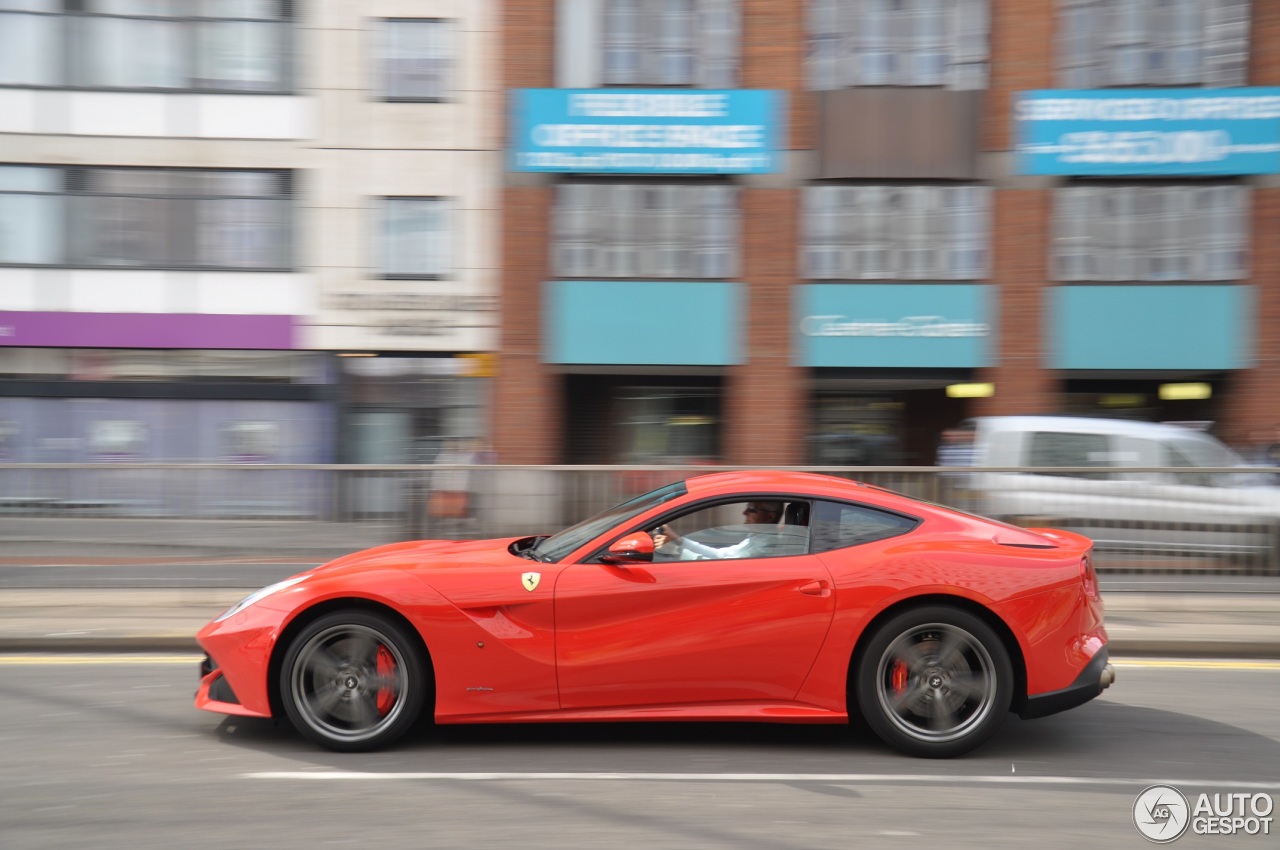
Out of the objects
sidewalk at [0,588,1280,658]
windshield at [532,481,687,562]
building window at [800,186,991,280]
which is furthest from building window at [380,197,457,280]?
windshield at [532,481,687,562]

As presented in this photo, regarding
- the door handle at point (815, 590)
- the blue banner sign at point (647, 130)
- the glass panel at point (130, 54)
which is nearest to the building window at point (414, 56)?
the blue banner sign at point (647, 130)

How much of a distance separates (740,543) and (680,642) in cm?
56

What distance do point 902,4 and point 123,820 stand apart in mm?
17527

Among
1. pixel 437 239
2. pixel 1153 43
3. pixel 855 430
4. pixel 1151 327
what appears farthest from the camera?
pixel 855 430

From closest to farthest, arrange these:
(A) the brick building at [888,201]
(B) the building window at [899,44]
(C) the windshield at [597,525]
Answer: (C) the windshield at [597,525], (A) the brick building at [888,201], (B) the building window at [899,44]

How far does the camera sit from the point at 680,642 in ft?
15.9

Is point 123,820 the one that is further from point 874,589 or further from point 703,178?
point 703,178

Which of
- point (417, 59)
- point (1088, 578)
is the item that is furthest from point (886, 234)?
point (1088, 578)

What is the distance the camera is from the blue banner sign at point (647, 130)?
1788 cm

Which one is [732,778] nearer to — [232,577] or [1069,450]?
[232,577]

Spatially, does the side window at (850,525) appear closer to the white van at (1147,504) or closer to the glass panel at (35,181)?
the white van at (1147,504)

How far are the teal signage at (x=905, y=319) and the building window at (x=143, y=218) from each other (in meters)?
9.00

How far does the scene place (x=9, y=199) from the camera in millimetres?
18719

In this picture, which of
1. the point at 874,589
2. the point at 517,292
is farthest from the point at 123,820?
the point at 517,292
